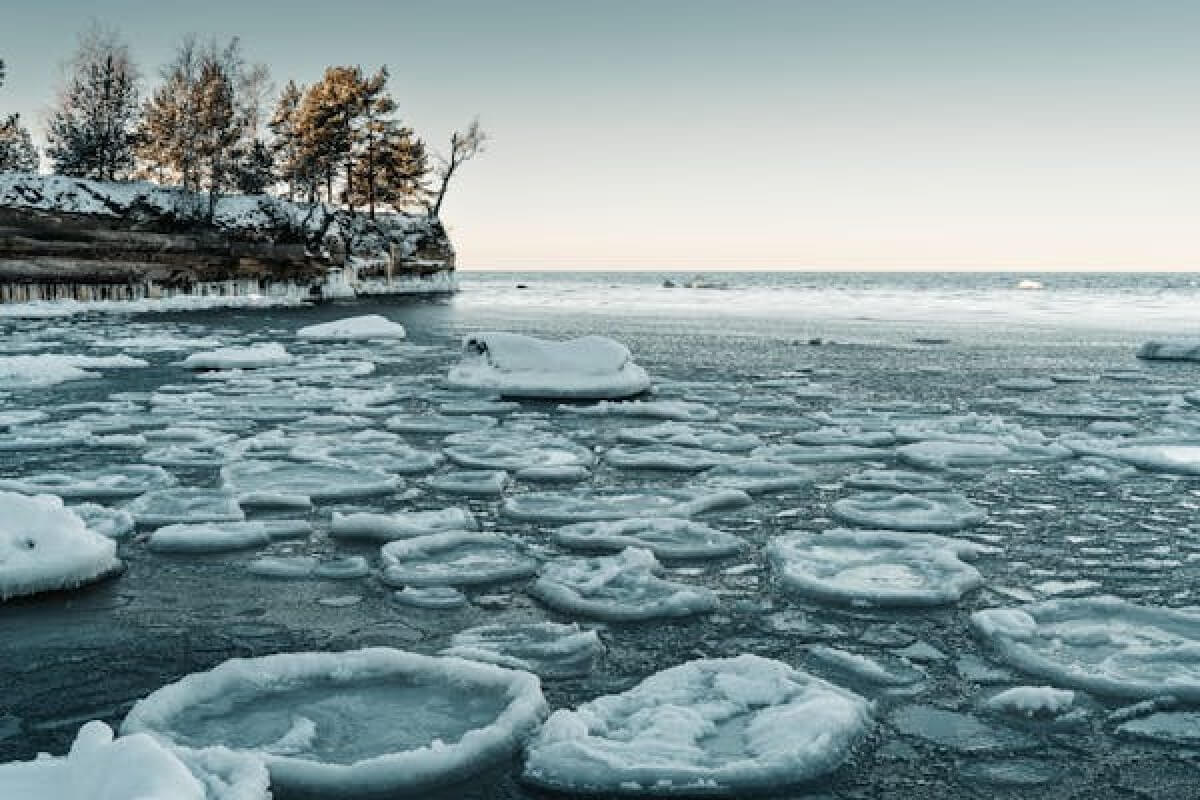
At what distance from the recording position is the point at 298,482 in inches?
286

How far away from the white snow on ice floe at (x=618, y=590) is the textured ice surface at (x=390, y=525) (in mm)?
967

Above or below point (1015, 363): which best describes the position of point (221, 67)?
above

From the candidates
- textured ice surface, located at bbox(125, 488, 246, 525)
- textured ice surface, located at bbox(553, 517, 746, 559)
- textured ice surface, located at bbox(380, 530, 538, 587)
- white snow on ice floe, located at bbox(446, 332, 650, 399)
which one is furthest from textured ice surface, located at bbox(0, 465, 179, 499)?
white snow on ice floe, located at bbox(446, 332, 650, 399)

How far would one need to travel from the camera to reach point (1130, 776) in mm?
3031

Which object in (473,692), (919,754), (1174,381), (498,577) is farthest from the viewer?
(1174,381)

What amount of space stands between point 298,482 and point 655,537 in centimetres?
284

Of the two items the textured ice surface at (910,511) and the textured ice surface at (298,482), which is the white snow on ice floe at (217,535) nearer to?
the textured ice surface at (298,482)

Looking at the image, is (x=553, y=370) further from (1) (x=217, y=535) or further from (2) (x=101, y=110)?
(2) (x=101, y=110)

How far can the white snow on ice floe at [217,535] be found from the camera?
18.0 ft

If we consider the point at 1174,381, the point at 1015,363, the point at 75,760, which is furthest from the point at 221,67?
the point at 75,760

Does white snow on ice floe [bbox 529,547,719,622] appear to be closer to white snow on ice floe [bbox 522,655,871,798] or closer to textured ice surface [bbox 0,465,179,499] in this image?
white snow on ice floe [bbox 522,655,871,798]

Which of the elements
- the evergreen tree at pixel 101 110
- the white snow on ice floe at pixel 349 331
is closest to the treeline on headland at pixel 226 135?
the evergreen tree at pixel 101 110

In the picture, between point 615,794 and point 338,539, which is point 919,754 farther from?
point 338,539

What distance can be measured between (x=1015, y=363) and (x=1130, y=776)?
1714 cm
